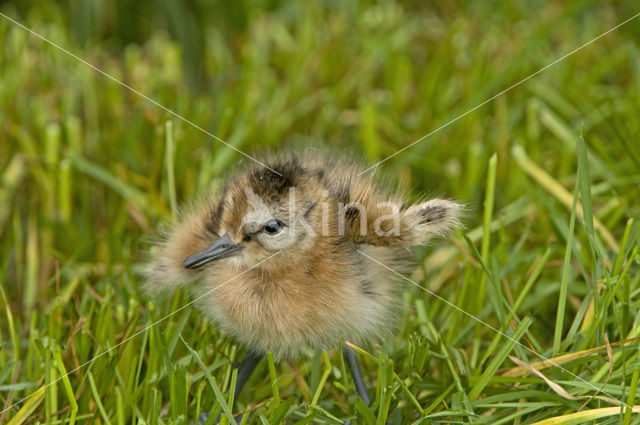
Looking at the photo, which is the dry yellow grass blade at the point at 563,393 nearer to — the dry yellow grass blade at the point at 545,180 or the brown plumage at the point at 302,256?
the brown plumage at the point at 302,256

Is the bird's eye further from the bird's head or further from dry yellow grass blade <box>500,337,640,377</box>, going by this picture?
dry yellow grass blade <box>500,337,640,377</box>

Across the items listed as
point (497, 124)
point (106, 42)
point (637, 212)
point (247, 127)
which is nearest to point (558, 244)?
point (637, 212)

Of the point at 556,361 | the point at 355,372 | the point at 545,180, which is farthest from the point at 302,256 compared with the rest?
the point at 545,180

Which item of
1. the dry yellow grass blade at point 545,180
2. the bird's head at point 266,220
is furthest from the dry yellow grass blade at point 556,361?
the dry yellow grass blade at point 545,180

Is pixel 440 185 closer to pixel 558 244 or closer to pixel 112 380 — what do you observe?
pixel 558 244

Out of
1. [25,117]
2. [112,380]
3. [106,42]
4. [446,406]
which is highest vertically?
[106,42]

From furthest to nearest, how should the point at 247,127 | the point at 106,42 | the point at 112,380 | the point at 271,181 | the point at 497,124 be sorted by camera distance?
the point at 106,42 → the point at 497,124 → the point at 247,127 → the point at 112,380 → the point at 271,181

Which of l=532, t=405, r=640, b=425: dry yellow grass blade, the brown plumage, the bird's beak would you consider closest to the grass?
l=532, t=405, r=640, b=425: dry yellow grass blade
